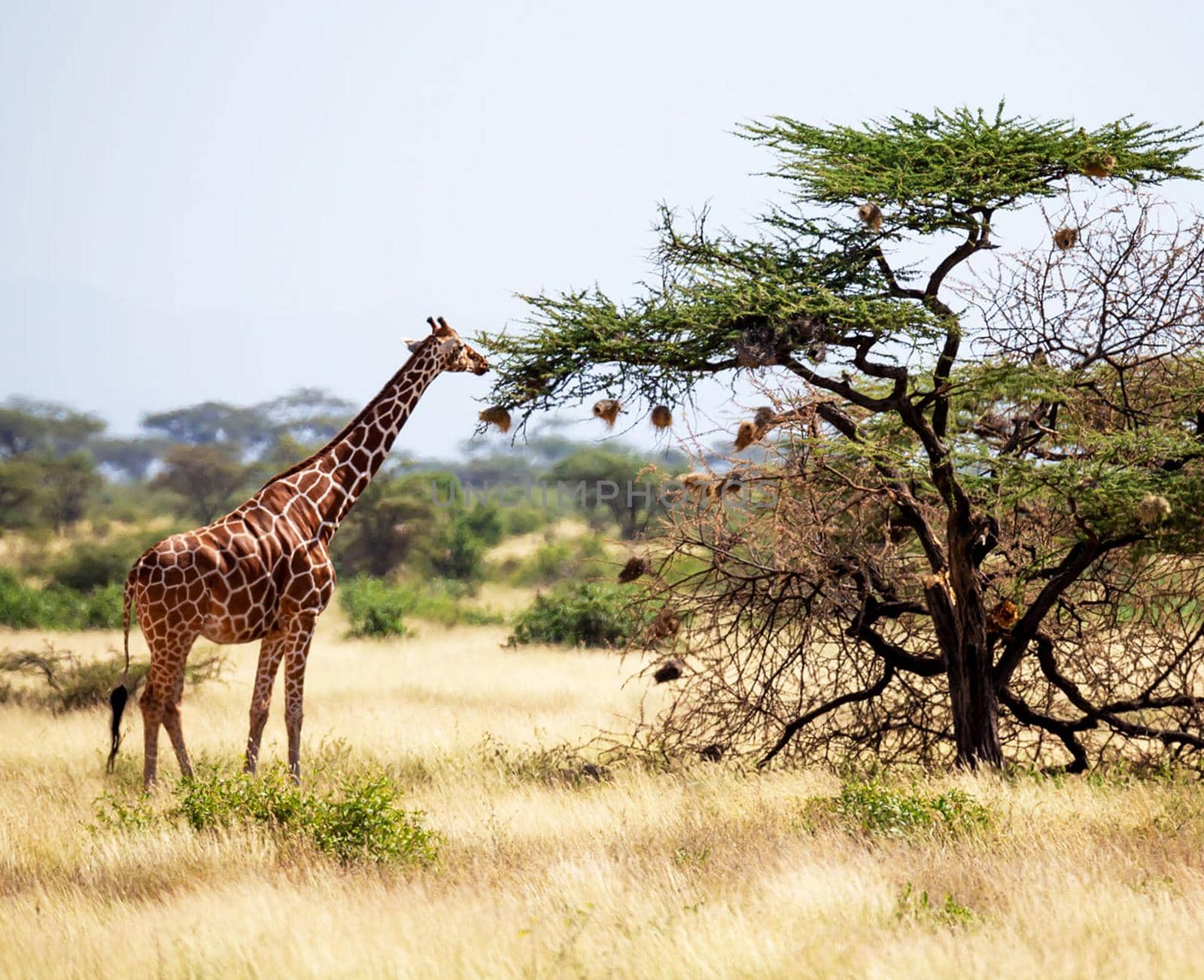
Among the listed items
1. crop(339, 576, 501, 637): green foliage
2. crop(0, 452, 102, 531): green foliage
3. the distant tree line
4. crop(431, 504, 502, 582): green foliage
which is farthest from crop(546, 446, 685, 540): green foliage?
crop(0, 452, 102, 531): green foliage

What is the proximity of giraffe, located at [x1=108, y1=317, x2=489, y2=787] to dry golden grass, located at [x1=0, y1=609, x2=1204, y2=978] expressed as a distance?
957 millimetres

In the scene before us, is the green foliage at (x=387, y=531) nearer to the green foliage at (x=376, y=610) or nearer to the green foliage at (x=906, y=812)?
the green foliage at (x=376, y=610)

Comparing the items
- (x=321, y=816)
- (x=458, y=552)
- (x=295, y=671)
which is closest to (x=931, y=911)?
(x=321, y=816)

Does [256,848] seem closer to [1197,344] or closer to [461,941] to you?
[461,941]

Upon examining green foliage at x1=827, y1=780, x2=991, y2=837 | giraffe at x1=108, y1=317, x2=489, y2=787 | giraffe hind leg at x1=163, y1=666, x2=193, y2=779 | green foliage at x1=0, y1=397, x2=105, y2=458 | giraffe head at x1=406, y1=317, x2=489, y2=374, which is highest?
green foliage at x1=0, y1=397, x2=105, y2=458

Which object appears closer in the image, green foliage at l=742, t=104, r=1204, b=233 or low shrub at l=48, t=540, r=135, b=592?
green foliage at l=742, t=104, r=1204, b=233

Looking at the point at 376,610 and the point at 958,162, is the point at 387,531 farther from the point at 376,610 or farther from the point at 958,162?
the point at 958,162

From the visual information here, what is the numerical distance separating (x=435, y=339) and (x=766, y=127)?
255 cm

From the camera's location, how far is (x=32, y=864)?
7383mm

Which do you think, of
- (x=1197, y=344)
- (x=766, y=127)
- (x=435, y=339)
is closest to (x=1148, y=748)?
(x=1197, y=344)

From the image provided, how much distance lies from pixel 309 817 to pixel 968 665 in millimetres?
4351

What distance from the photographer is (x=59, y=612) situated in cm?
2328

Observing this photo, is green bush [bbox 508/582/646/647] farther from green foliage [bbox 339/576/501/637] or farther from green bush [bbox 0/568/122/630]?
green bush [bbox 0/568/122/630]

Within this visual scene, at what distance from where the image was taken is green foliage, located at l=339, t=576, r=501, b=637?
2244cm
